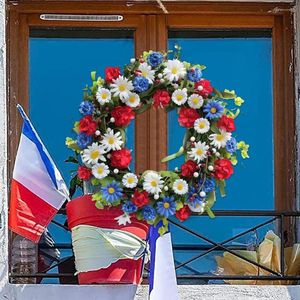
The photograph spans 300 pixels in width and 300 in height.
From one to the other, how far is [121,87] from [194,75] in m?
0.41

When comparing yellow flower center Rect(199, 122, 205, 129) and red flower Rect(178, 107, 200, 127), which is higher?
red flower Rect(178, 107, 200, 127)

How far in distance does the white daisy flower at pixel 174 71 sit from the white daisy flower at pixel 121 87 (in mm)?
211

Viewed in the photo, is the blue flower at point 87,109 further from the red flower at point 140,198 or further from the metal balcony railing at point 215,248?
the metal balcony railing at point 215,248

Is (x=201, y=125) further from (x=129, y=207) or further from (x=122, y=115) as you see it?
(x=129, y=207)

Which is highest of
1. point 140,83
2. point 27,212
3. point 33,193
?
point 140,83

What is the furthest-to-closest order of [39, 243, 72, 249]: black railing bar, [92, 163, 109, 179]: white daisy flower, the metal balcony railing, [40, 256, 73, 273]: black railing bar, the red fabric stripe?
[39, 243, 72, 249]: black railing bar, [40, 256, 73, 273]: black railing bar, the metal balcony railing, the red fabric stripe, [92, 163, 109, 179]: white daisy flower

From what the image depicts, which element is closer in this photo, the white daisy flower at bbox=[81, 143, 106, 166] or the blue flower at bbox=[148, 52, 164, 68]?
the white daisy flower at bbox=[81, 143, 106, 166]

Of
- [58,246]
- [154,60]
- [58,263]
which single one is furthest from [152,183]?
[58,246]

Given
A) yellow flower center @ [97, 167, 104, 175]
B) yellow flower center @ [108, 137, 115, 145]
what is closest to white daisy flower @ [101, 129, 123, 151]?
yellow flower center @ [108, 137, 115, 145]

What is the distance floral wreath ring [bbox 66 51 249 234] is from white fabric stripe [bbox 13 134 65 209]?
28cm

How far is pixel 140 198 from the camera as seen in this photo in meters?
6.15

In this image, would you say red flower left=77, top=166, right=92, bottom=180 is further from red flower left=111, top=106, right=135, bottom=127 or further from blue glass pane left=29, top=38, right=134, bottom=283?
blue glass pane left=29, top=38, right=134, bottom=283

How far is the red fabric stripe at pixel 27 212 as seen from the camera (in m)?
6.42

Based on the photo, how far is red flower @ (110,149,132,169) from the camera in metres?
6.17
